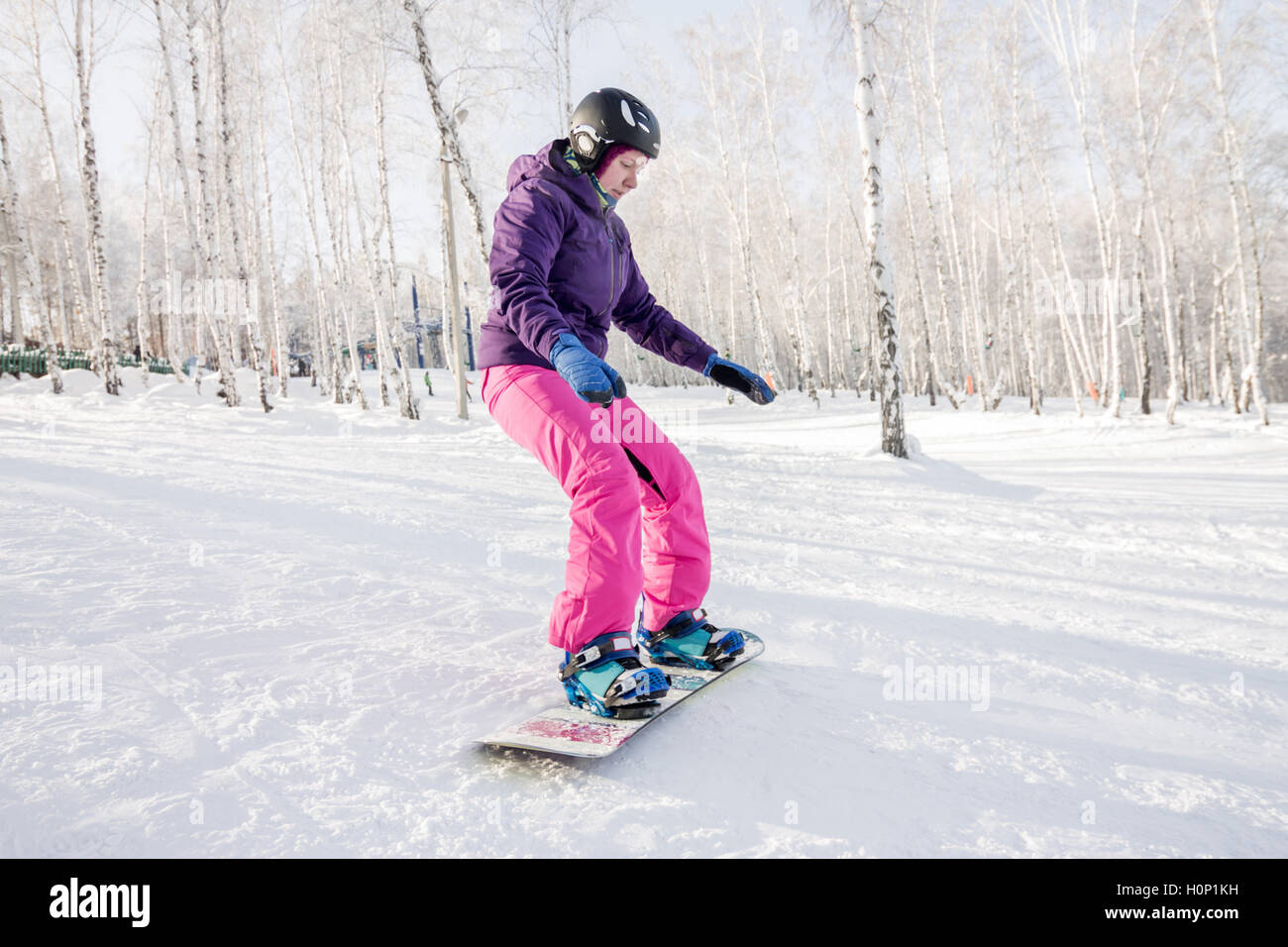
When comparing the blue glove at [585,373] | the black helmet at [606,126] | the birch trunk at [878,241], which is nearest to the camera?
the blue glove at [585,373]

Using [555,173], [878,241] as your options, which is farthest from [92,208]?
[555,173]

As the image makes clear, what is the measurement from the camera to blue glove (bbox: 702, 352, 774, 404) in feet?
8.26

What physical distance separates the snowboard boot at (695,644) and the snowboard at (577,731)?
0.57ft

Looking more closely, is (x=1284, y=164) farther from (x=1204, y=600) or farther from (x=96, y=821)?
(x=96, y=821)

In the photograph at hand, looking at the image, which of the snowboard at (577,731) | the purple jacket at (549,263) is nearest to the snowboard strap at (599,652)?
the snowboard at (577,731)

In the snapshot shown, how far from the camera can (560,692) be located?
6.88 feet

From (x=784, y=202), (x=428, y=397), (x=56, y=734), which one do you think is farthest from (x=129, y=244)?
(x=56, y=734)

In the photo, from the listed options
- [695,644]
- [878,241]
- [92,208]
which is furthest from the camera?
[92,208]

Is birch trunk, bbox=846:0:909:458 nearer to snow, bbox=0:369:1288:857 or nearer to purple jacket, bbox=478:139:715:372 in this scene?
snow, bbox=0:369:1288:857

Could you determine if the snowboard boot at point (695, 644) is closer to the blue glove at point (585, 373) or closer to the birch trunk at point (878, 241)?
the blue glove at point (585, 373)

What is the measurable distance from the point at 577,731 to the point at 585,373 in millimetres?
886

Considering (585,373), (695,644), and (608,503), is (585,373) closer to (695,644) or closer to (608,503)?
(608,503)

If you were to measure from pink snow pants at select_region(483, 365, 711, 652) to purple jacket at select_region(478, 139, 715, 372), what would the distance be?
0.16 m

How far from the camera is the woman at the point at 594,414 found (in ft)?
6.23
